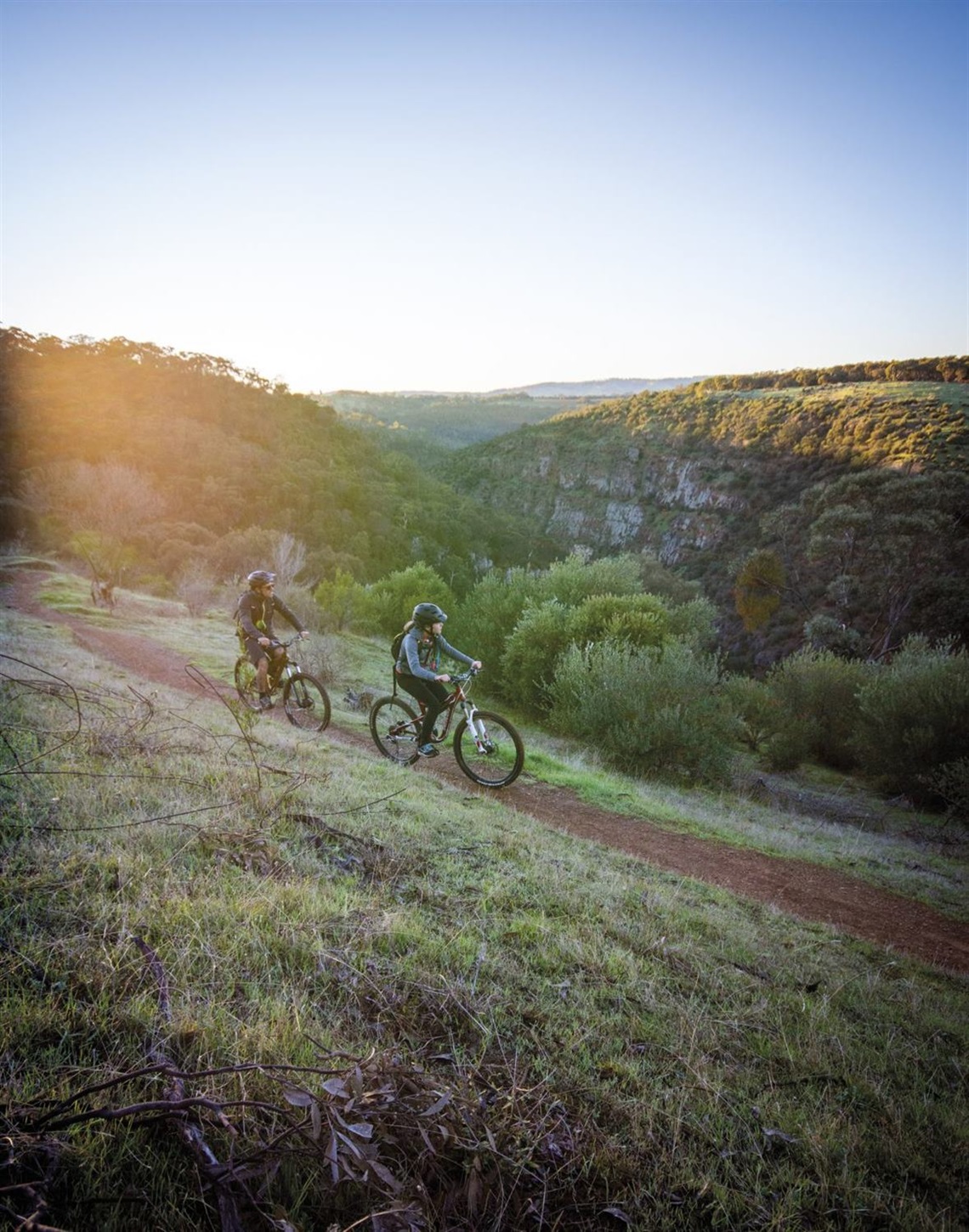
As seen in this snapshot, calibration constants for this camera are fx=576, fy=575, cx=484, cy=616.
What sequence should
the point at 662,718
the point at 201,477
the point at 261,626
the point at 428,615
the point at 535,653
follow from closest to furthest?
the point at 428,615 < the point at 261,626 < the point at 662,718 < the point at 535,653 < the point at 201,477

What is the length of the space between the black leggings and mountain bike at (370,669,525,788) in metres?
0.11

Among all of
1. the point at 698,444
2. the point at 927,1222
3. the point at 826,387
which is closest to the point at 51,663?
the point at 927,1222

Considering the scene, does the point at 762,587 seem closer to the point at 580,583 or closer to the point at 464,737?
the point at 580,583

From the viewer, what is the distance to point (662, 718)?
12094mm

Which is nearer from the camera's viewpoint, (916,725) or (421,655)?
(421,655)

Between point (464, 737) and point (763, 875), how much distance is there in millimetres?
3991

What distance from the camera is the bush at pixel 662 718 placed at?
12.2 meters

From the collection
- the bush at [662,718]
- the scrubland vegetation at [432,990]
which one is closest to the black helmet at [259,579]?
the scrubland vegetation at [432,990]

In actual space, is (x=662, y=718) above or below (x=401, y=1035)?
below

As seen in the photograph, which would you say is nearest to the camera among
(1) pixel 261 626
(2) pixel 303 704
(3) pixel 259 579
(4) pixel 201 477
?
(3) pixel 259 579

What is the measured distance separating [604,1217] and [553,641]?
16460mm

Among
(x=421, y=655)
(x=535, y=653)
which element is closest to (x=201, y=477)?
(x=535, y=653)

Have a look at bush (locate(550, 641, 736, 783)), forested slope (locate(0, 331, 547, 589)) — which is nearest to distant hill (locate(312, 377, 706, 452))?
forested slope (locate(0, 331, 547, 589))

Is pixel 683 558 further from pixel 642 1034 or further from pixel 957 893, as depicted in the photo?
pixel 642 1034
